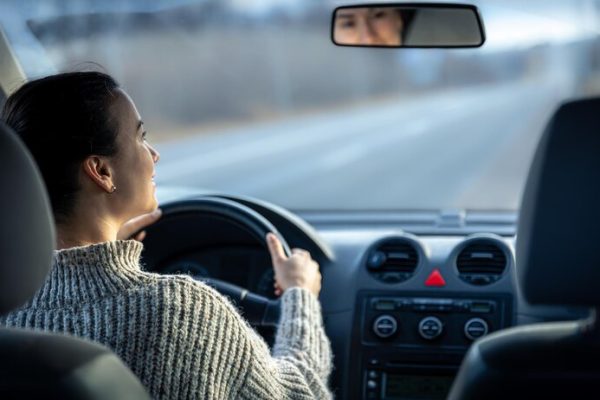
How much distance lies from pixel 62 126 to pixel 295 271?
1.15 metres

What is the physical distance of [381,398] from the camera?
14.1ft

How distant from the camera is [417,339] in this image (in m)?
4.28

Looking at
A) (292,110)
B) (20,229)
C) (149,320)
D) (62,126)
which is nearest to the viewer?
(20,229)

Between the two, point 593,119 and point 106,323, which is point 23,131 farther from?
point 593,119

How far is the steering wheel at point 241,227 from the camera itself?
4012mm

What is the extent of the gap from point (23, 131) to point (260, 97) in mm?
39430

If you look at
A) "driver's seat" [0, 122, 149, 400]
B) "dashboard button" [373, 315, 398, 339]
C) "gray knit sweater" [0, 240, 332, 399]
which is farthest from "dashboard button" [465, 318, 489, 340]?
"driver's seat" [0, 122, 149, 400]

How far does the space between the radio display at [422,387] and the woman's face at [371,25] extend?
1306 millimetres

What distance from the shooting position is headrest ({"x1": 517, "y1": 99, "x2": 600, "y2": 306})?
220cm

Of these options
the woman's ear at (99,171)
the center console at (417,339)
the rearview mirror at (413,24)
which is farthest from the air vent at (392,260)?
the woman's ear at (99,171)

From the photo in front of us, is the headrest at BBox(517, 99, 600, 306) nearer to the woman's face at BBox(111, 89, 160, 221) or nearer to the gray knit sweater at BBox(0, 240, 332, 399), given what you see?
the gray knit sweater at BBox(0, 240, 332, 399)

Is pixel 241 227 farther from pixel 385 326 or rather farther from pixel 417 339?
pixel 417 339

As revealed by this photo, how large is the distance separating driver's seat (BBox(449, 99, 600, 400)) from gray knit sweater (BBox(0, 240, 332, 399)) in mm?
709

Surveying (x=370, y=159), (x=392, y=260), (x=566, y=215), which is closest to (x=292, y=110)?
(x=370, y=159)
